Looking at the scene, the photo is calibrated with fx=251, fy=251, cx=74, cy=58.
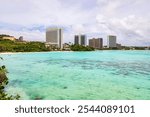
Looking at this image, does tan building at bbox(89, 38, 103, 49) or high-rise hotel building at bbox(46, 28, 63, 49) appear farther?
tan building at bbox(89, 38, 103, 49)

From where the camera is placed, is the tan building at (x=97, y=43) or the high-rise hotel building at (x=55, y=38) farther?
the tan building at (x=97, y=43)

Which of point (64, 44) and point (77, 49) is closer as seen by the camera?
point (77, 49)

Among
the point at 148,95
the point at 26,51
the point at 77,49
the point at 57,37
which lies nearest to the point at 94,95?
the point at 148,95

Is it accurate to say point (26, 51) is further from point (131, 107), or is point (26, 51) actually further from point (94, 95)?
point (131, 107)

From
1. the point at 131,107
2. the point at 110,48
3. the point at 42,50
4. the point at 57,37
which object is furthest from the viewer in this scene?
the point at 110,48

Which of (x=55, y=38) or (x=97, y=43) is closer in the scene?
(x=55, y=38)

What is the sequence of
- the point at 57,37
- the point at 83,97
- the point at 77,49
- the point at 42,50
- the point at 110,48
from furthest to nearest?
the point at 110,48, the point at 57,37, the point at 77,49, the point at 42,50, the point at 83,97

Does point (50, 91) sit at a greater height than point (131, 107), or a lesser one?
lesser
